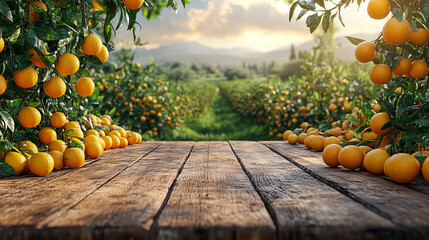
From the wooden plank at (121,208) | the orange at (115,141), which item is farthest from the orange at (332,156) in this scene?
the orange at (115,141)

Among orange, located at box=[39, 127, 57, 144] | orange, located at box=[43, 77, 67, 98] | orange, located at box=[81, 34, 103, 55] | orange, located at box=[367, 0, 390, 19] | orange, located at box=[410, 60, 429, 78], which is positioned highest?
orange, located at box=[367, 0, 390, 19]

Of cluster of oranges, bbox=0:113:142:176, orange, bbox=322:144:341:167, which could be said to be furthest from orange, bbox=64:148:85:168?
orange, bbox=322:144:341:167

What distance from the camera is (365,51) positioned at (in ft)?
5.08

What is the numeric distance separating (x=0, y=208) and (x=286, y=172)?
3.64ft

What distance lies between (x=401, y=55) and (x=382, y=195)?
2.48ft

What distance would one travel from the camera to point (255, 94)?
1053 centimetres

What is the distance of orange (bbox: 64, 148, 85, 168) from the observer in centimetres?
167

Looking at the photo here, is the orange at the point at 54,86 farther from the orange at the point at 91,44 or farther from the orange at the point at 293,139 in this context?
the orange at the point at 293,139

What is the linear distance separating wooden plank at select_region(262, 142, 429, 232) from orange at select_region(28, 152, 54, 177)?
3.88 feet

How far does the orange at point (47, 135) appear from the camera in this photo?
1.76m

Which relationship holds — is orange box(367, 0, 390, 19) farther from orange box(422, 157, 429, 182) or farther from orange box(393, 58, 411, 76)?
orange box(422, 157, 429, 182)

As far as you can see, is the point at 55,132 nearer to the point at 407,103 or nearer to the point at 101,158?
the point at 101,158

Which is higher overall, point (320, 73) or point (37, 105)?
point (320, 73)

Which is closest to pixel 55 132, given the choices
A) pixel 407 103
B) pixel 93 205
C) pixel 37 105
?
pixel 37 105
